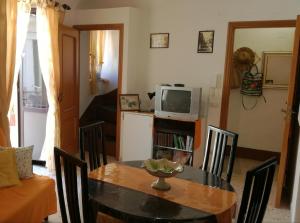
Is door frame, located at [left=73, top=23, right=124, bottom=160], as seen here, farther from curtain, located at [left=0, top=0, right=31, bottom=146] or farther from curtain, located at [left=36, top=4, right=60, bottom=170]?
curtain, located at [left=0, top=0, right=31, bottom=146]

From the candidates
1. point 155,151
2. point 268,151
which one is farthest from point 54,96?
point 268,151

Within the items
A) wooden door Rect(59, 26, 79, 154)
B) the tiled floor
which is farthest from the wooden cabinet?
wooden door Rect(59, 26, 79, 154)

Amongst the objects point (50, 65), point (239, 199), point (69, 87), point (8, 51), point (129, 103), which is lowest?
point (239, 199)

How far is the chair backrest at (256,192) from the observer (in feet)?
4.24

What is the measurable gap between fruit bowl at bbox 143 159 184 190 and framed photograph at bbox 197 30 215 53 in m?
2.44

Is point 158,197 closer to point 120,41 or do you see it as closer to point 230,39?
point 230,39

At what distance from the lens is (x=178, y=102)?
144 inches

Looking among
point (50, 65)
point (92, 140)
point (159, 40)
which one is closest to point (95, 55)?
point (159, 40)

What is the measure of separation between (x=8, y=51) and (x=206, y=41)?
243 cm

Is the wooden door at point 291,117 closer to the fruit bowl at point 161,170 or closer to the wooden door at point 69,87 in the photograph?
the fruit bowl at point 161,170

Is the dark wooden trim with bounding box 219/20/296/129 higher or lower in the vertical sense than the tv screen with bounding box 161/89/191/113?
higher

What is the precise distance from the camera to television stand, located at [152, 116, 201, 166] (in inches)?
146

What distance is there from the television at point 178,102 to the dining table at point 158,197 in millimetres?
1633

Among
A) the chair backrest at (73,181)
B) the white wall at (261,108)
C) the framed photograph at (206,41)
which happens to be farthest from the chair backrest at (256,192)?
the white wall at (261,108)
